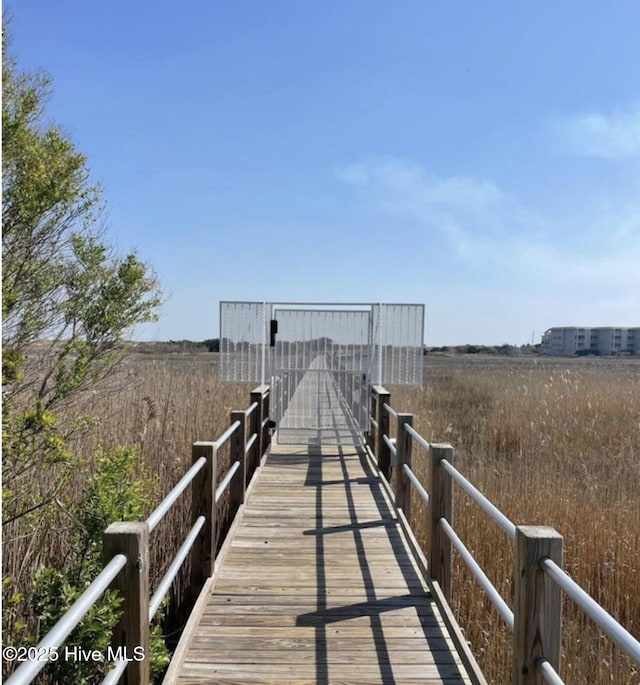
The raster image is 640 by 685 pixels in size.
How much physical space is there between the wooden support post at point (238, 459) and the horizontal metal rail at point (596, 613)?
129 inches

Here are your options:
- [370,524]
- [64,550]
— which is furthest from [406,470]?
[64,550]

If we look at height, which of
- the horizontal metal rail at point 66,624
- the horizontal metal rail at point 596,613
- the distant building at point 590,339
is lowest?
the horizontal metal rail at point 66,624

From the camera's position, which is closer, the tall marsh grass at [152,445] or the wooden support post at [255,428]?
the tall marsh grass at [152,445]

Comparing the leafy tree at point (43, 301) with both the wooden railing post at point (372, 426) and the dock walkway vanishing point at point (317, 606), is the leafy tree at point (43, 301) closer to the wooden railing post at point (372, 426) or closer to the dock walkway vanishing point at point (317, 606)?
the dock walkway vanishing point at point (317, 606)

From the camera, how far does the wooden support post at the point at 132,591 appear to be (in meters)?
1.99

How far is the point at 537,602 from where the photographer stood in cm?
196

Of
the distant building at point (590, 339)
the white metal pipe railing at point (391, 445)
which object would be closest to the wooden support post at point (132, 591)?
the white metal pipe railing at point (391, 445)

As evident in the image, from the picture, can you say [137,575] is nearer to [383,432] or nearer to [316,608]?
[316,608]

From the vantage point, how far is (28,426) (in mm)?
3107

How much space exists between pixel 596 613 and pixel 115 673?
1534 millimetres

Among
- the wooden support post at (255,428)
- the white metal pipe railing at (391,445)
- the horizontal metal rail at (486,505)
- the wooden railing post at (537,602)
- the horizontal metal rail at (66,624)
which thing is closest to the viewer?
the horizontal metal rail at (66,624)

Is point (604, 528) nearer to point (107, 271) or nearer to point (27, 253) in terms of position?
point (107, 271)

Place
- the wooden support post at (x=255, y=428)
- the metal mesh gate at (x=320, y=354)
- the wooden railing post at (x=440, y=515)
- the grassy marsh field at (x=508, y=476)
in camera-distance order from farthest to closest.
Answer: the metal mesh gate at (x=320, y=354) → the wooden support post at (x=255, y=428) → the grassy marsh field at (x=508, y=476) → the wooden railing post at (x=440, y=515)

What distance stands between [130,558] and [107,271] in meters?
2.48
